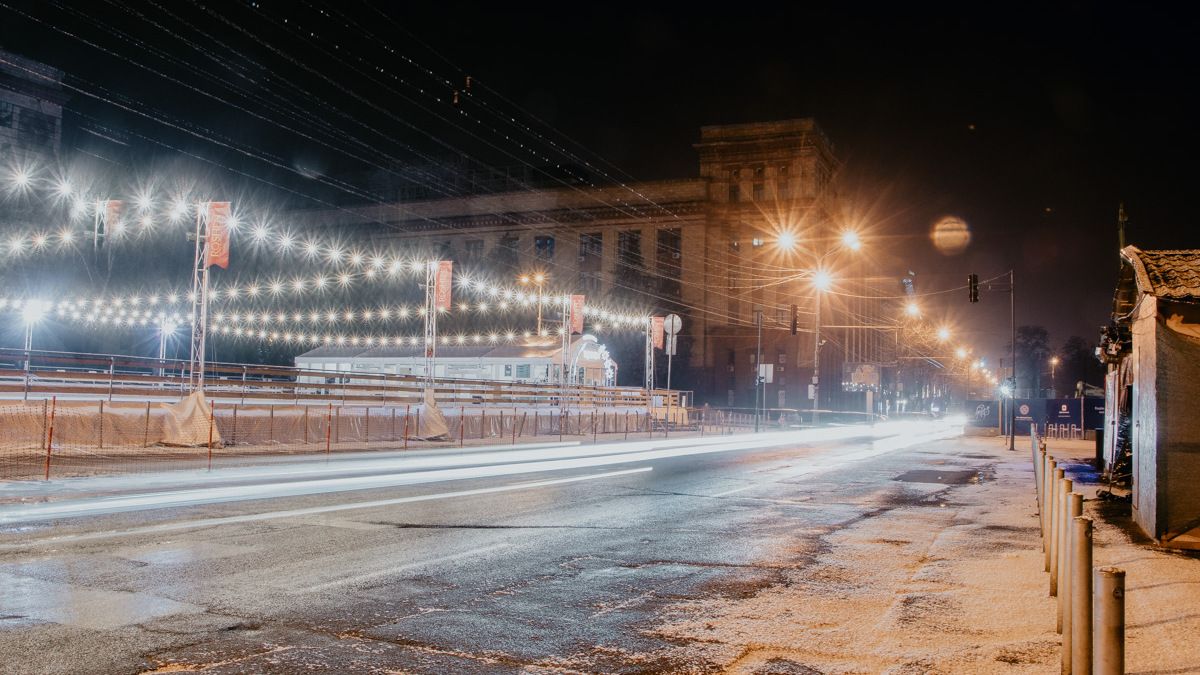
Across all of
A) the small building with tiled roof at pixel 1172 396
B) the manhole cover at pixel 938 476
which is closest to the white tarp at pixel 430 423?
the manhole cover at pixel 938 476

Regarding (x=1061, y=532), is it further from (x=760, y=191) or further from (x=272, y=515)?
(x=760, y=191)

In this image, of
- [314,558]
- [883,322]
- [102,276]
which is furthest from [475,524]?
[883,322]

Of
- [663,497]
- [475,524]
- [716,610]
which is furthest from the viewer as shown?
[663,497]

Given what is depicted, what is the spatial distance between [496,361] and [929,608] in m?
43.1

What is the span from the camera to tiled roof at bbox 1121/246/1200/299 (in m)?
10.1

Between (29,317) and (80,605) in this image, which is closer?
(80,605)

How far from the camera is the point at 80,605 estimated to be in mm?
7125

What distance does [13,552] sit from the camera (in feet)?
31.2

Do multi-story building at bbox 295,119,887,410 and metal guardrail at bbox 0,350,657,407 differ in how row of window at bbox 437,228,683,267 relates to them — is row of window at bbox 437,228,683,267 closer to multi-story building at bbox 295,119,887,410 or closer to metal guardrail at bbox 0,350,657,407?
multi-story building at bbox 295,119,887,410

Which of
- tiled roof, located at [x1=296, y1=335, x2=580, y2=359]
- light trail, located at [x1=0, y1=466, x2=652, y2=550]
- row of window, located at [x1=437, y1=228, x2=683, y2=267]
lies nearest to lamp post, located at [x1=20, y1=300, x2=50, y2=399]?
light trail, located at [x1=0, y1=466, x2=652, y2=550]

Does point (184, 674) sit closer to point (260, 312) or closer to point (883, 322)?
point (260, 312)

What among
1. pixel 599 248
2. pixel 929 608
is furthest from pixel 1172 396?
pixel 599 248

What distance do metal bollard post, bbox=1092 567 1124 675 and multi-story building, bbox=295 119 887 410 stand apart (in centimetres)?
6566

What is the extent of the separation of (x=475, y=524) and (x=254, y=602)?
497 centimetres
